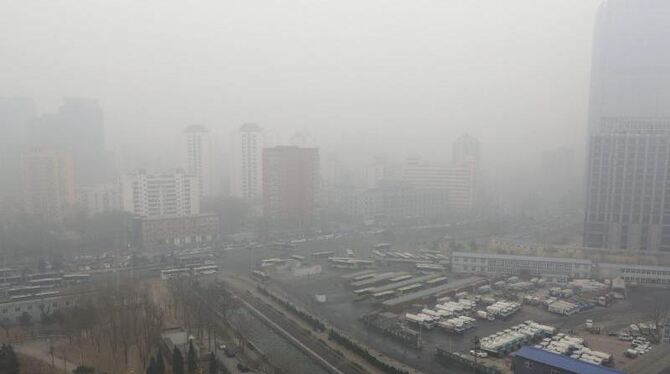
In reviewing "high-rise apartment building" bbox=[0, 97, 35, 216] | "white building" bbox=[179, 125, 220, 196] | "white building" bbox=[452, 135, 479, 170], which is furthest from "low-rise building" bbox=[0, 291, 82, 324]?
"white building" bbox=[452, 135, 479, 170]

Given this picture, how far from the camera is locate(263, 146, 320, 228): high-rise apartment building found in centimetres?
1438

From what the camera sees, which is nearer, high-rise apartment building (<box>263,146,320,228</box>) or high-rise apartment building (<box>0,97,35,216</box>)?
high-rise apartment building (<box>0,97,35,216</box>)

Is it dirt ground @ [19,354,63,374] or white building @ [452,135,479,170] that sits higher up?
white building @ [452,135,479,170]

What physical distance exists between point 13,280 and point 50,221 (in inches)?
185

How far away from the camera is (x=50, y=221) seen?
13.0 metres

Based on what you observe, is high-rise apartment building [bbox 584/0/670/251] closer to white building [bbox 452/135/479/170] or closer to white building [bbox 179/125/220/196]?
white building [bbox 452/135/479/170]

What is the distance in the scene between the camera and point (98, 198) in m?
14.7

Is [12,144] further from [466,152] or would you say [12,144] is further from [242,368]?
[466,152]

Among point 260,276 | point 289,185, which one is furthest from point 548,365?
point 289,185

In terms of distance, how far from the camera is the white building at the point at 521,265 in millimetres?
8773

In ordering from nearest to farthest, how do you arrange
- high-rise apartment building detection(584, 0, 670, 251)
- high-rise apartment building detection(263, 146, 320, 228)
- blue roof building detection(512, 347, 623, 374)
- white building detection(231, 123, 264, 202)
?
blue roof building detection(512, 347, 623, 374) → high-rise apartment building detection(584, 0, 670, 251) → high-rise apartment building detection(263, 146, 320, 228) → white building detection(231, 123, 264, 202)

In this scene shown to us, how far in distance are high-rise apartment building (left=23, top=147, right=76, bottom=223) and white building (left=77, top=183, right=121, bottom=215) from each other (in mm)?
738

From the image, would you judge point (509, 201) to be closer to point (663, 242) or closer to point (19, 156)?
point (663, 242)

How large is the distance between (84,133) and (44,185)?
516cm
